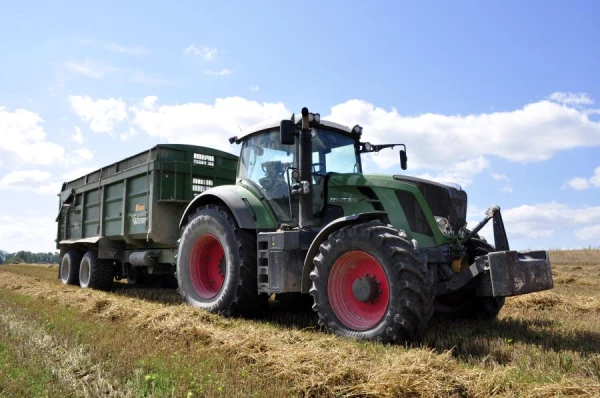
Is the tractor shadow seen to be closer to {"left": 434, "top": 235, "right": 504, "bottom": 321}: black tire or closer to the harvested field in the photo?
the harvested field

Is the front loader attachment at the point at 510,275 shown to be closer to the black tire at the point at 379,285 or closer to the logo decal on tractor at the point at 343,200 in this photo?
the black tire at the point at 379,285

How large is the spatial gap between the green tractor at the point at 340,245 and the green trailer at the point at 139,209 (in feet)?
4.17

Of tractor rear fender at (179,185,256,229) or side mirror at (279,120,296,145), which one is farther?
tractor rear fender at (179,185,256,229)

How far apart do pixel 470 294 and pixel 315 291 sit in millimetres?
2198

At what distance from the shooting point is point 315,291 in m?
5.27

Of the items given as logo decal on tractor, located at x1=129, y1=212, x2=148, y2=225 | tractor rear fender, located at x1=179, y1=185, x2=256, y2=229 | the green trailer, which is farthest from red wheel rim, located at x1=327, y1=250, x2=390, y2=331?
logo decal on tractor, located at x1=129, y1=212, x2=148, y2=225

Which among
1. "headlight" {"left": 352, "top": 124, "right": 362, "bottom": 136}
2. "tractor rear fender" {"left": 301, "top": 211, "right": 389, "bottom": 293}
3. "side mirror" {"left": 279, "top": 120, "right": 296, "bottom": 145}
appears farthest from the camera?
"headlight" {"left": 352, "top": 124, "right": 362, "bottom": 136}

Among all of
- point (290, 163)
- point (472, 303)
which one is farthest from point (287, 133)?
point (472, 303)

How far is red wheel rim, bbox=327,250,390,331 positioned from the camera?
5031mm

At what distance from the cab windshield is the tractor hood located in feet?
1.44

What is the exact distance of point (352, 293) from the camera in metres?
5.21

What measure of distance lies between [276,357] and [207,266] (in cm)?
356

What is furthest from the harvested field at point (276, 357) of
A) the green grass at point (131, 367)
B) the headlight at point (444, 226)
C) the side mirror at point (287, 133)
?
the side mirror at point (287, 133)

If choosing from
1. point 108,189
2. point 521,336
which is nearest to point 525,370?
point 521,336
